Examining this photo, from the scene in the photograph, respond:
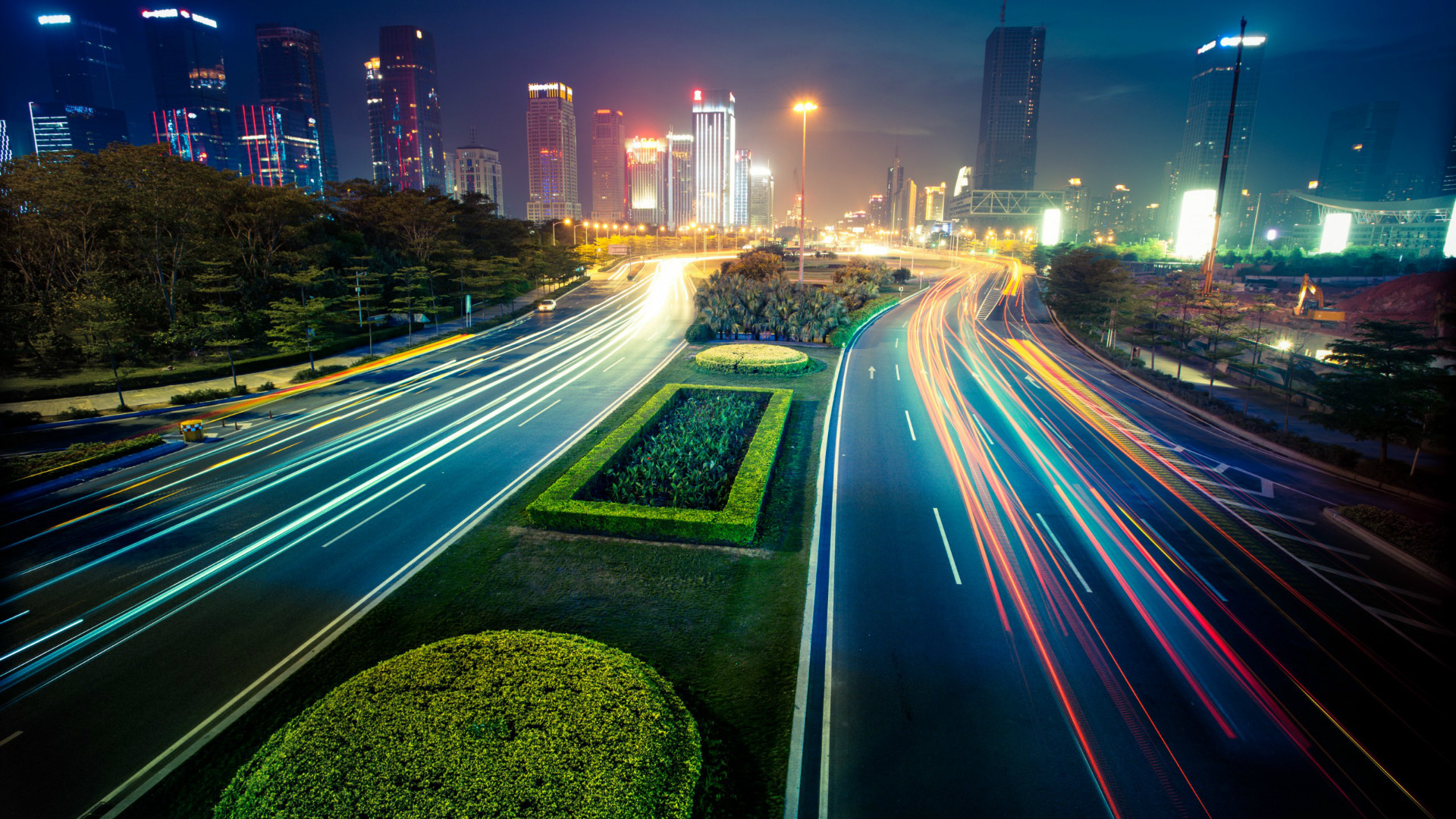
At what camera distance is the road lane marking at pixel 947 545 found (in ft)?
43.2

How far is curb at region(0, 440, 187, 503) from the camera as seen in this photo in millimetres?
17188

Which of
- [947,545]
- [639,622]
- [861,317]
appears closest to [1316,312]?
[861,317]

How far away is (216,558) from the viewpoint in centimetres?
1379

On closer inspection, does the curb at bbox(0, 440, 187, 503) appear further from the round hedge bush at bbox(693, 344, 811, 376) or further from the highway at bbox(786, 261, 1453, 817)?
the highway at bbox(786, 261, 1453, 817)

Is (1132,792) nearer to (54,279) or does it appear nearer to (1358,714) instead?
(1358,714)

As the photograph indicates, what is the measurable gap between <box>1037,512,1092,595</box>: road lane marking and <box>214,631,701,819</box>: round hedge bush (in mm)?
9060

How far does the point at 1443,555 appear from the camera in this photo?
13.3m

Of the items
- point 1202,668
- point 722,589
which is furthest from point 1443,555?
point 722,589

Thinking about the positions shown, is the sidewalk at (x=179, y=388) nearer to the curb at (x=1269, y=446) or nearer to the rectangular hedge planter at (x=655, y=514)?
the rectangular hedge planter at (x=655, y=514)

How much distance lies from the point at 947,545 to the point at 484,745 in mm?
10857

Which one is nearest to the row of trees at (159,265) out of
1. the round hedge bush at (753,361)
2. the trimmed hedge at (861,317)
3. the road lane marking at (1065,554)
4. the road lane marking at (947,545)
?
the round hedge bush at (753,361)

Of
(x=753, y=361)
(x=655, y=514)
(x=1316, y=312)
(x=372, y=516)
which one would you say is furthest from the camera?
(x=1316, y=312)

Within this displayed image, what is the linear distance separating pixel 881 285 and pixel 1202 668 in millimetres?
63932

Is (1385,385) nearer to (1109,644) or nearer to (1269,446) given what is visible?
(1269,446)
